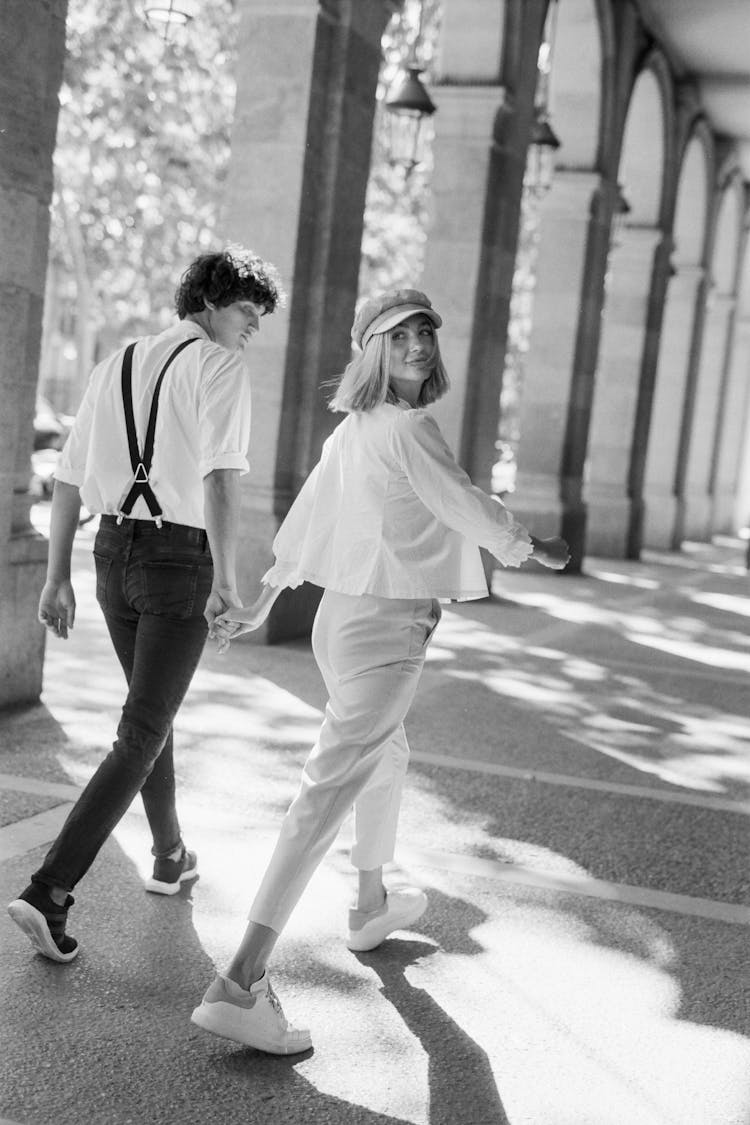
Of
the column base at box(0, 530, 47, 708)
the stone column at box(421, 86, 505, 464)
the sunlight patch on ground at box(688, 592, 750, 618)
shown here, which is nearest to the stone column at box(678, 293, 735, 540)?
the sunlight patch on ground at box(688, 592, 750, 618)

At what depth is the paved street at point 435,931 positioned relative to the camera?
3154 mm

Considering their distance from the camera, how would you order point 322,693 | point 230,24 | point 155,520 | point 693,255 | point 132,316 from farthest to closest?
point 132,316 → point 693,255 → point 230,24 → point 322,693 → point 155,520

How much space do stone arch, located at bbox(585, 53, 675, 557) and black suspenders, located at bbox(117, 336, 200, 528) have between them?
664 inches

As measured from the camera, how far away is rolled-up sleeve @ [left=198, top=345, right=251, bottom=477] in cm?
381

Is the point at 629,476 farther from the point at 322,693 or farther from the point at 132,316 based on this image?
the point at 132,316

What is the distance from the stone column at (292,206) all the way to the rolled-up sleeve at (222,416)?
211 inches

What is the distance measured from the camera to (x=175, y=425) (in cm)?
389

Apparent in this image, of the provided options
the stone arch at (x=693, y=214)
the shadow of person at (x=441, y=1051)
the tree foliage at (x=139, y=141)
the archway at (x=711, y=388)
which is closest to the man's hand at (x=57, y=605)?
the shadow of person at (x=441, y=1051)

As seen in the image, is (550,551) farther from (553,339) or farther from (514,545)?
(553,339)

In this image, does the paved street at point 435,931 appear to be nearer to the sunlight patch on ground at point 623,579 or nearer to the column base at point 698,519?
the sunlight patch on ground at point 623,579

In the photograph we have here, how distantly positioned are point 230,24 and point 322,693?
13.6 metres

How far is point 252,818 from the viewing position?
16.9 ft

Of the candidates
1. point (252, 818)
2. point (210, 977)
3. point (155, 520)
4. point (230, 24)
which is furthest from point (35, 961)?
point (230, 24)

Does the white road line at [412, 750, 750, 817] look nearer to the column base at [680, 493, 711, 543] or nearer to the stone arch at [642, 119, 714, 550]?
the stone arch at [642, 119, 714, 550]
